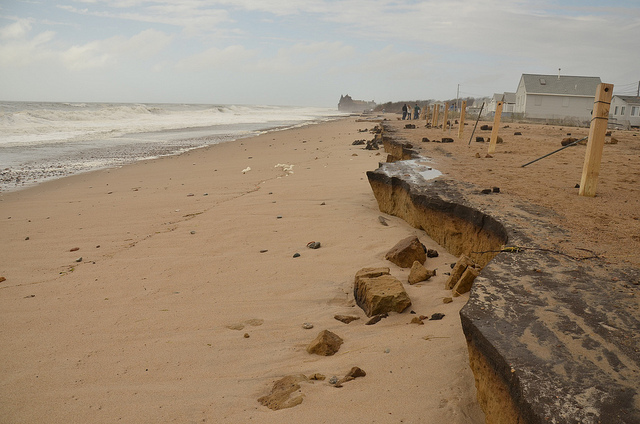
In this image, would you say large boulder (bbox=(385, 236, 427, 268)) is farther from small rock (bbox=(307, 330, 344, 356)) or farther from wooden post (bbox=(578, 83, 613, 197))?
wooden post (bbox=(578, 83, 613, 197))

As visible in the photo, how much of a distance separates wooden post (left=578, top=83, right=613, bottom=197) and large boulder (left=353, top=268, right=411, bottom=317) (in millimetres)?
2986

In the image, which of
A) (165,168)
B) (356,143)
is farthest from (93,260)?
(356,143)

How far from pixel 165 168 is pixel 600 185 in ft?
32.1

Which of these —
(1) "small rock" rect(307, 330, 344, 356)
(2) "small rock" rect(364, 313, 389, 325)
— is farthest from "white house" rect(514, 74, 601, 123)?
(1) "small rock" rect(307, 330, 344, 356)

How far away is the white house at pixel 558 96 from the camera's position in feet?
141

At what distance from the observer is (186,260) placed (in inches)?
179

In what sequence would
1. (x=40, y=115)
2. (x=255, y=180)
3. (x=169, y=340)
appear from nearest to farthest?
1. (x=169, y=340)
2. (x=255, y=180)
3. (x=40, y=115)

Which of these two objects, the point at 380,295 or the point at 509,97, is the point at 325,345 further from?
the point at 509,97

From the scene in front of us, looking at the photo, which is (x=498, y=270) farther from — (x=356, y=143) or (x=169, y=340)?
(x=356, y=143)

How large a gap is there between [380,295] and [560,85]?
160ft

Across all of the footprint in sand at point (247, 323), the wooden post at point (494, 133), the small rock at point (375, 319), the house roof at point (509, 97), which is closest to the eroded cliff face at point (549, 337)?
the small rock at point (375, 319)

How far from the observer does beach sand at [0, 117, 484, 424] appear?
2244mm

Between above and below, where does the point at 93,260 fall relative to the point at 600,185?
below

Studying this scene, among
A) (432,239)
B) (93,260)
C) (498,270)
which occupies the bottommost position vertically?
(93,260)
